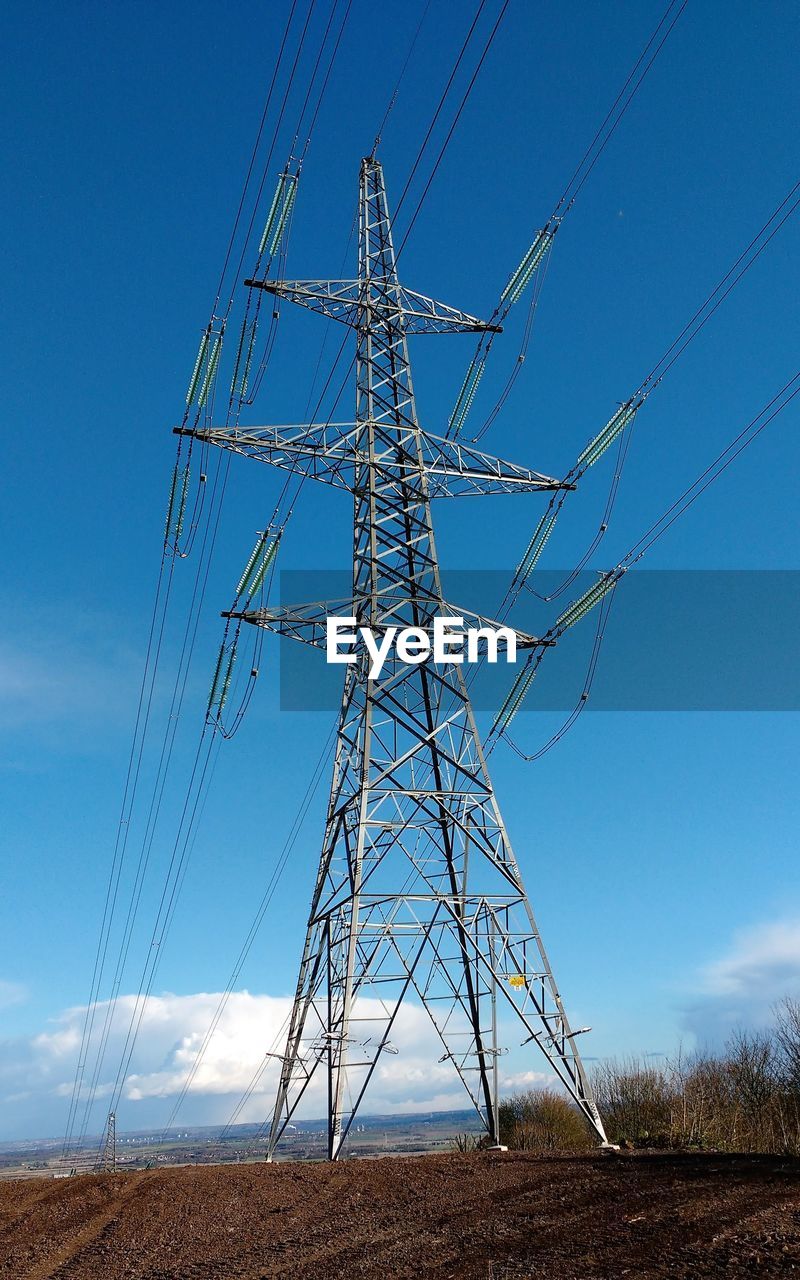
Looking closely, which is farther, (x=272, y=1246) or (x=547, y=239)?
(x=547, y=239)

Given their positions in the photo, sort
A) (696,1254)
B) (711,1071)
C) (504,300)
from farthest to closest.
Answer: (711,1071)
(504,300)
(696,1254)

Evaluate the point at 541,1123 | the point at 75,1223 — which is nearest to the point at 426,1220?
the point at 75,1223

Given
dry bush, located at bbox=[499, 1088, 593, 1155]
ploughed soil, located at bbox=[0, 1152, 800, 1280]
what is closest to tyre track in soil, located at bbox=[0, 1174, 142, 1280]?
ploughed soil, located at bbox=[0, 1152, 800, 1280]

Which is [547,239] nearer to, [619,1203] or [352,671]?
[352,671]

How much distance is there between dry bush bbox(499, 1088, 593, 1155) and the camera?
32.5m

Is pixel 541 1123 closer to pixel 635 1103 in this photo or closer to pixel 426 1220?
pixel 635 1103

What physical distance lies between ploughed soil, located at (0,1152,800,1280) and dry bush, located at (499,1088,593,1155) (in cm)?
1471

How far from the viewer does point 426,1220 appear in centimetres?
1367

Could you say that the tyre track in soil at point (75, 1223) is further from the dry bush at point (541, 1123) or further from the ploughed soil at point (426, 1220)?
the dry bush at point (541, 1123)

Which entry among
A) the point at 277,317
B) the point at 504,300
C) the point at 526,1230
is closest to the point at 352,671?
the point at 277,317

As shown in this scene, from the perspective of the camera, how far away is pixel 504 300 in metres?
A: 29.7

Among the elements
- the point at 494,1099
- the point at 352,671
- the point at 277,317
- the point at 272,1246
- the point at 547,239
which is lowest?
the point at 272,1246

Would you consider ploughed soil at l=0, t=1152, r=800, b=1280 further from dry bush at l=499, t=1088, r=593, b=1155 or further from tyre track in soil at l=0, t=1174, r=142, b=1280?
dry bush at l=499, t=1088, r=593, b=1155

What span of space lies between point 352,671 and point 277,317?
1084 centimetres
